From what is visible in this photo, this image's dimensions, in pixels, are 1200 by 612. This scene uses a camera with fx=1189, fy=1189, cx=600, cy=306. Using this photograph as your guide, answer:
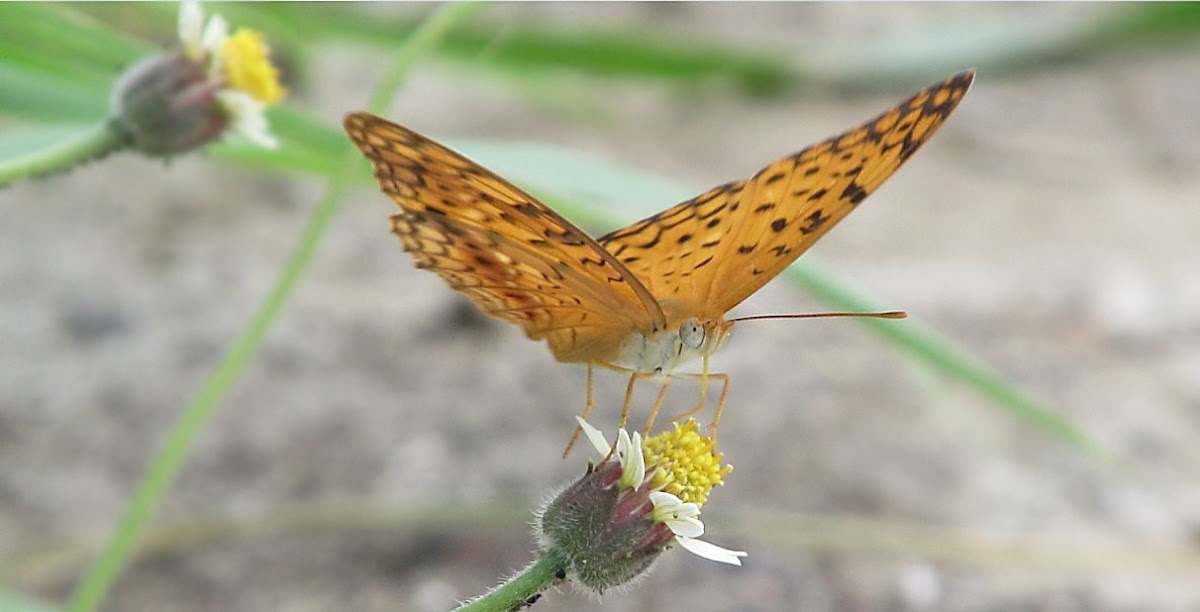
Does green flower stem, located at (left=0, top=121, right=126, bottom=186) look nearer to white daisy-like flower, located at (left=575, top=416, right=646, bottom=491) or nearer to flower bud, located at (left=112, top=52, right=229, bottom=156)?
flower bud, located at (left=112, top=52, right=229, bottom=156)

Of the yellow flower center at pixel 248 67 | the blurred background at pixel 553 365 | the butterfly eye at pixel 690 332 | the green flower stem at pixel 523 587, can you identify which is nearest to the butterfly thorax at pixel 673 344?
the butterfly eye at pixel 690 332

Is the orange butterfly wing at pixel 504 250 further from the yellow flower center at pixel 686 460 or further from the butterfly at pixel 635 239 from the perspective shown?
the yellow flower center at pixel 686 460

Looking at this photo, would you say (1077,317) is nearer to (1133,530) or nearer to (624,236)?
(1133,530)

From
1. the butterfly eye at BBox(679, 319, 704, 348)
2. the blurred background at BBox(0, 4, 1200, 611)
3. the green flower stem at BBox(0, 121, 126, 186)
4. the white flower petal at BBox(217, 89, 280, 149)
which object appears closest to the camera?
the green flower stem at BBox(0, 121, 126, 186)

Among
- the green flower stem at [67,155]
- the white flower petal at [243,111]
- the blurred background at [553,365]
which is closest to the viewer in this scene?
the green flower stem at [67,155]

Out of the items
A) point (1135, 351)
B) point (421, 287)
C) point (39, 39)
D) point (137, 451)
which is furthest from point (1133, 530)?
point (39, 39)

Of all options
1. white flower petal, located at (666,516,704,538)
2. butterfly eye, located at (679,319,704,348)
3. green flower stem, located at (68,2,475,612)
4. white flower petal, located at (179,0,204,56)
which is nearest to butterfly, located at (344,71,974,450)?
butterfly eye, located at (679,319,704,348)
